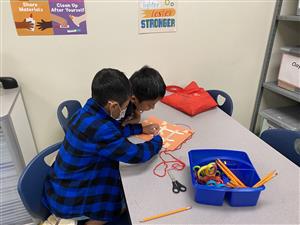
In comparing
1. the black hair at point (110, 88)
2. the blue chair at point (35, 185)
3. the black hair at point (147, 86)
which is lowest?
the blue chair at point (35, 185)

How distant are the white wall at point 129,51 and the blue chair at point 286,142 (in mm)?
842

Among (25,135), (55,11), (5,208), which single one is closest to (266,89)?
(55,11)

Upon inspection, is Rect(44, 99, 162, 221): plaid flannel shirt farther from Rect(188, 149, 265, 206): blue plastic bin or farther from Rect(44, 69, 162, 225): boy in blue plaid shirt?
Rect(188, 149, 265, 206): blue plastic bin

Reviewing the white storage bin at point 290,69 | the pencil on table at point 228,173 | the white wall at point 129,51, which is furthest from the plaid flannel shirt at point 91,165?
the white storage bin at point 290,69

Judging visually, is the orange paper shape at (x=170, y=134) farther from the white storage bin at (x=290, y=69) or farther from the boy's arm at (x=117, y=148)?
the white storage bin at (x=290, y=69)

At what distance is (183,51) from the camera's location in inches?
70.3

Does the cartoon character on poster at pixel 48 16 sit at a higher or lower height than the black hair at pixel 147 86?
higher

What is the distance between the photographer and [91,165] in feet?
3.18

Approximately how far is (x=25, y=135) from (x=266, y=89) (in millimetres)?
1980

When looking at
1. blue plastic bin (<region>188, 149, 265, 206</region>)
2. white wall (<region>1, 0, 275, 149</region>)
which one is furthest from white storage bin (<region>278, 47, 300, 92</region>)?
blue plastic bin (<region>188, 149, 265, 206</region>)

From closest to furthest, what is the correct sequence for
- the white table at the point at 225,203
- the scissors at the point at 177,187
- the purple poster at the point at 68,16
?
the white table at the point at 225,203
the scissors at the point at 177,187
the purple poster at the point at 68,16

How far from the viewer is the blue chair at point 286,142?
113 cm

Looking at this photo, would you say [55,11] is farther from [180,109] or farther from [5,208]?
[5,208]

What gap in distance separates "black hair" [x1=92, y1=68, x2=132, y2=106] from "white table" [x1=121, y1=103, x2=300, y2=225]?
0.28m
